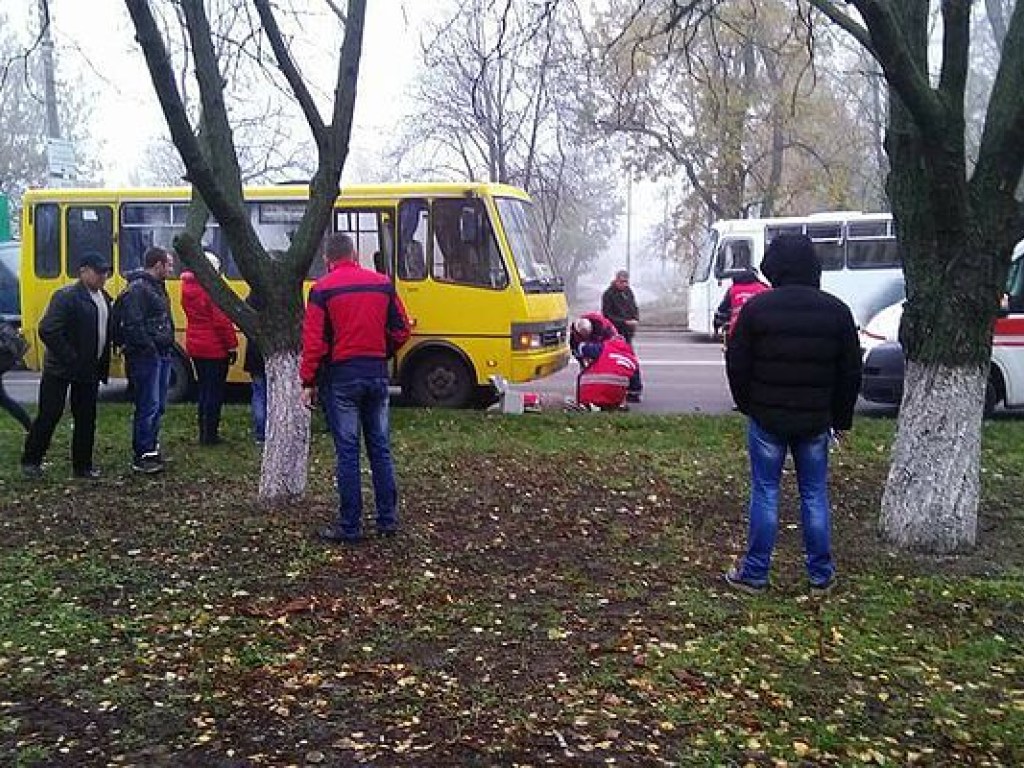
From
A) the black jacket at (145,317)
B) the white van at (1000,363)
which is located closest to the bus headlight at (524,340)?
the white van at (1000,363)

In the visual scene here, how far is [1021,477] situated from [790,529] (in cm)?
276

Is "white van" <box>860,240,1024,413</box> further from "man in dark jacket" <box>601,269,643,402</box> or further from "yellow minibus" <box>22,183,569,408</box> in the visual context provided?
"yellow minibus" <box>22,183,569,408</box>

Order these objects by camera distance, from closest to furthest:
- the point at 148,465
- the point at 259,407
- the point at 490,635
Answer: the point at 490,635, the point at 148,465, the point at 259,407

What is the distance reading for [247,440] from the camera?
10047mm

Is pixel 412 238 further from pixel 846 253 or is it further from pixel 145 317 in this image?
pixel 846 253

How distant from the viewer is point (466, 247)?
12.4m

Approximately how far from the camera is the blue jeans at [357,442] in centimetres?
616

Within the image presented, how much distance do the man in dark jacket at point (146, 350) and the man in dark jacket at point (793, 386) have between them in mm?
5072

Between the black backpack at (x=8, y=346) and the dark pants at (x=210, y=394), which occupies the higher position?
the black backpack at (x=8, y=346)

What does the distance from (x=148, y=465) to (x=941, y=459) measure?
5935 millimetres

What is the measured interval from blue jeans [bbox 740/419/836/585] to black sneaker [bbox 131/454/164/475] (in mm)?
5005

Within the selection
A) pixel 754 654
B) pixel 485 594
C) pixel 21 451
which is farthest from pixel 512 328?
pixel 754 654

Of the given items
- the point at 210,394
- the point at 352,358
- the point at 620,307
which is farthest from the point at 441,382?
the point at 352,358

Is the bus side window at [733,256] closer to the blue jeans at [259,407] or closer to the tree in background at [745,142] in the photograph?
the tree in background at [745,142]
